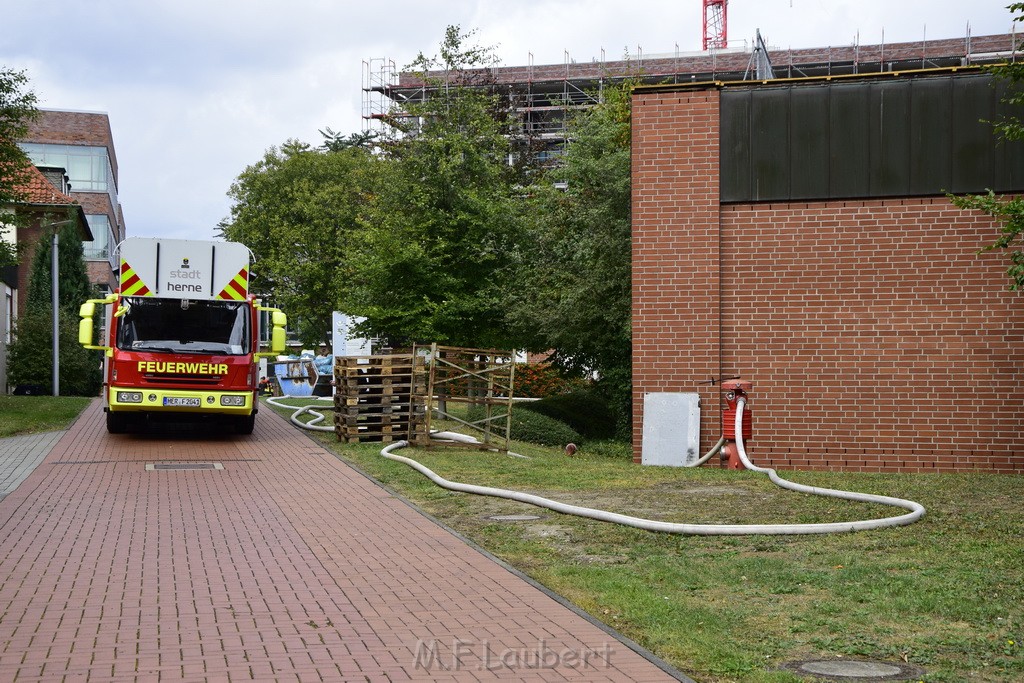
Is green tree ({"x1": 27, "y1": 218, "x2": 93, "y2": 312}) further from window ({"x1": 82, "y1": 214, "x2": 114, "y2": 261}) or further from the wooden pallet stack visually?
window ({"x1": 82, "y1": 214, "x2": 114, "y2": 261})

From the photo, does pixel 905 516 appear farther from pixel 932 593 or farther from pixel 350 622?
pixel 350 622

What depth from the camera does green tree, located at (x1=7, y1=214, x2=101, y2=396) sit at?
35062mm

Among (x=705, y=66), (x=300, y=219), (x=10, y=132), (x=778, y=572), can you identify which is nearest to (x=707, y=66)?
(x=705, y=66)

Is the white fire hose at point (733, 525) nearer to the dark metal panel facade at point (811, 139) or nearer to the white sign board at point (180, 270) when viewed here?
the dark metal panel facade at point (811, 139)

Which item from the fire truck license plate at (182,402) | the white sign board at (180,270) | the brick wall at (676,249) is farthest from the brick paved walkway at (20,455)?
the brick wall at (676,249)

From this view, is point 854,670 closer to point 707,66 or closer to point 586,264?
point 586,264

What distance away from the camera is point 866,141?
1705cm

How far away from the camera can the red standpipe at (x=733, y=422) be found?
16312mm

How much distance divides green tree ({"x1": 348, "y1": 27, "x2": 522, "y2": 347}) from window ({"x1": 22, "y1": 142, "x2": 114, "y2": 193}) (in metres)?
46.3

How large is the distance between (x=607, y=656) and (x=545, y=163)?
41467 mm

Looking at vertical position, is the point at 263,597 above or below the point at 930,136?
below

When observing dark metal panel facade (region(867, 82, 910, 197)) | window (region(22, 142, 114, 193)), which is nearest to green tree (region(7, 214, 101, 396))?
dark metal panel facade (region(867, 82, 910, 197))

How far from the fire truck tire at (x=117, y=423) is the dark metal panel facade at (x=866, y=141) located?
11.2 meters

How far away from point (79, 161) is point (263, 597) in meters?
67.8
